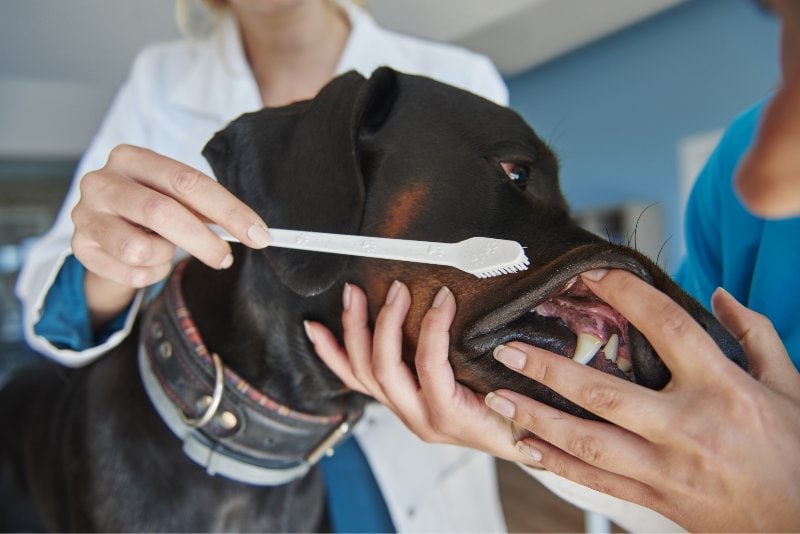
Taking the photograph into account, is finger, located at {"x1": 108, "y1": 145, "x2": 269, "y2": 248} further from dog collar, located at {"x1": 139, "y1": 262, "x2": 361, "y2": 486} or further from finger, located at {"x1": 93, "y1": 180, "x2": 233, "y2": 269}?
dog collar, located at {"x1": 139, "y1": 262, "x2": 361, "y2": 486}

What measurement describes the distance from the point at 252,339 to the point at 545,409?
0.54m

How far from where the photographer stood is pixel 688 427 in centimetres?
59

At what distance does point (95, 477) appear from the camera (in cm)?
108

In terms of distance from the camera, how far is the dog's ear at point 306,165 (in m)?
0.86

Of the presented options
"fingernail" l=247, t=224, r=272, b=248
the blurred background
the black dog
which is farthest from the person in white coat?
the blurred background

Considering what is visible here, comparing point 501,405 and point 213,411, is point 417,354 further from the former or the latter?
point 213,411

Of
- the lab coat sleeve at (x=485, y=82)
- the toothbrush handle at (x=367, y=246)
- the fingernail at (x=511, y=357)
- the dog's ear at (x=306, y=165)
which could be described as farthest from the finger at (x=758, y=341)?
the lab coat sleeve at (x=485, y=82)

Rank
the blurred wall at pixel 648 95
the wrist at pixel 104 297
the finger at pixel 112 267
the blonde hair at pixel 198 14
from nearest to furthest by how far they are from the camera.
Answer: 1. the finger at pixel 112 267
2. the wrist at pixel 104 297
3. the blonde hair at pixel 198 14
4. the blurred wall at pixel 648 95

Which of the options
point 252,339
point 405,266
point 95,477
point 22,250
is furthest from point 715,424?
point 22,250

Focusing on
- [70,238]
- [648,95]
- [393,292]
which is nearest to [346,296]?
[393,292]

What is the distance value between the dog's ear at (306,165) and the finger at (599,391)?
315 millimetres

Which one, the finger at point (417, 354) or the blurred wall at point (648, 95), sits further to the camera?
the blurred wall at point (648, 95)

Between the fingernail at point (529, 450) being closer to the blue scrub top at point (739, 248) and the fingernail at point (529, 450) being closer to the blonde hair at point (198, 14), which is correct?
the blue scrub top at point (739, 248)

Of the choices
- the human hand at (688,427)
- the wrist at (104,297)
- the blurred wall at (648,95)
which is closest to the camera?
the human hand at (688,427)
